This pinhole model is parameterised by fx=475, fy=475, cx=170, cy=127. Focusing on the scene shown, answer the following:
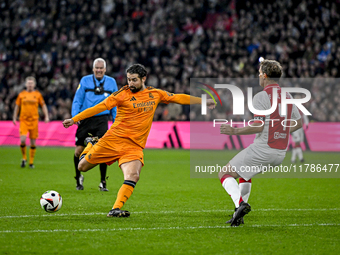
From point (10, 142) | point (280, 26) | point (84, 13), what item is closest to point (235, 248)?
point (10, 142)

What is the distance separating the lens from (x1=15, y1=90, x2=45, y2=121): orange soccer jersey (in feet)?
45.1

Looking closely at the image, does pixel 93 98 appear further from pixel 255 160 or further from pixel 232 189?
pixel 255 160

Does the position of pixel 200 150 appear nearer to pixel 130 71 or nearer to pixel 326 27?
pixel 326 27

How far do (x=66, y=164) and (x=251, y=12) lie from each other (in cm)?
1609

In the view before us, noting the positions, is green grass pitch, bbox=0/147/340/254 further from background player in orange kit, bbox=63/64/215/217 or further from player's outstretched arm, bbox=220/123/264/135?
player's outstretched arm, bbox=220/123/264/135

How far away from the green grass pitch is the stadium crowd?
37.9 feet

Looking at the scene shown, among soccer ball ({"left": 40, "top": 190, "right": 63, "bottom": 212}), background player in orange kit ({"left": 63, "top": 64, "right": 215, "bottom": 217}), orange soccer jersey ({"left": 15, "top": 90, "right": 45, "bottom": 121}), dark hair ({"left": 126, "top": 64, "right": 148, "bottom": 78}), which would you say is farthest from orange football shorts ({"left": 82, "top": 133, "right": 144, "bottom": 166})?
orange soccer jersey ({"left": 15, "top": 90, "right": 45, "bottom": 121})

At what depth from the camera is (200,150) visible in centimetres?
1986

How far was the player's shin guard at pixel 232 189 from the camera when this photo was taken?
228 inches

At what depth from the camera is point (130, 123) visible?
264 inches

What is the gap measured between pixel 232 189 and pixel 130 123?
1.78 m

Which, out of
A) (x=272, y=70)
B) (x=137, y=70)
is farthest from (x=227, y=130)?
(x=137, y=70)

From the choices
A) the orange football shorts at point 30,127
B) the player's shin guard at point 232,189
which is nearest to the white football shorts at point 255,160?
the player's shin guard at point 232,189

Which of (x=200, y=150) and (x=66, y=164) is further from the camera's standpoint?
(x=200, y=150)
